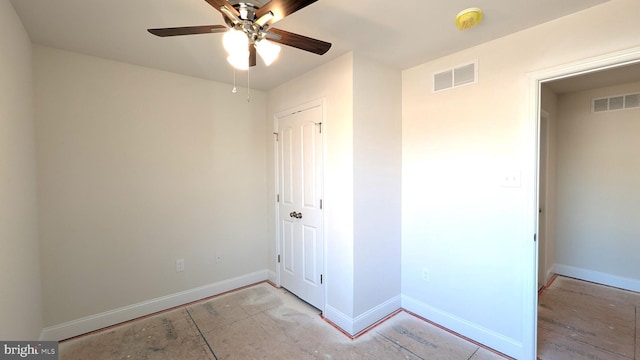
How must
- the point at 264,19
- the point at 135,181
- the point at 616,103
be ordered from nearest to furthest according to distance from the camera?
1. the point at 264,19
2. the point at 135,181
3. the point at 616,103

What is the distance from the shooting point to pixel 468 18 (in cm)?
169

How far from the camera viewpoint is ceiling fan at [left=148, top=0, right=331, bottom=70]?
3.91 ft

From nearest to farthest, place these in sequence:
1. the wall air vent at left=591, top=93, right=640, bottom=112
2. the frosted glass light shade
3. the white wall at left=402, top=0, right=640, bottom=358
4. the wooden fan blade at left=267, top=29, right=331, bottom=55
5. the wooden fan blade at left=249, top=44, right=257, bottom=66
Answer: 1. the frosted glass light shade
2. the wooden fan blade at left=267, top=29, right=331, bottom=55
3. the wooden fan blade at left=249, top=44, right=257, bottom=66
4. the white wall at left=402, top=0, right=640, bottom=358
5. the wall air vent at left=591, top=93, right=640, bottom=112

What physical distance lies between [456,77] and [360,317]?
2308 millimetres

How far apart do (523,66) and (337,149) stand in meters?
1.54

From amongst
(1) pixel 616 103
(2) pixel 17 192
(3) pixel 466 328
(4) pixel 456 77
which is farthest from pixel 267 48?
(1) pixel 616 103

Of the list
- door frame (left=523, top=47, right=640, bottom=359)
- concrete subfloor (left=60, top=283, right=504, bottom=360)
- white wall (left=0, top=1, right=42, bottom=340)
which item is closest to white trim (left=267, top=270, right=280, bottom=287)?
concrete subfloor (left=60, top=283, right=504, bottom=360)

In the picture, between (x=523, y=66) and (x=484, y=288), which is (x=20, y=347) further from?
(x=523, y=66)

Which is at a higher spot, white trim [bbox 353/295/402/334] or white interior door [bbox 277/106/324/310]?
white interior door [bbox 277/106/324/310]

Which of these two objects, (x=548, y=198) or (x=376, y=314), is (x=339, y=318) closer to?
(x=376, y=314)

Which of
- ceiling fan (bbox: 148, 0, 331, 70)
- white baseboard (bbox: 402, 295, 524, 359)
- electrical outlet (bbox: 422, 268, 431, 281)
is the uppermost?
ceiling fan (bbox: 148, 0, 331, 70)

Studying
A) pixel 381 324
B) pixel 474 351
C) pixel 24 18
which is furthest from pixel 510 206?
pixel 24 18

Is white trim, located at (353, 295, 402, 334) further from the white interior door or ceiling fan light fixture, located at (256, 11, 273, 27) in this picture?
ceiling fan light fixture, located at (256, 11, 273, 27)

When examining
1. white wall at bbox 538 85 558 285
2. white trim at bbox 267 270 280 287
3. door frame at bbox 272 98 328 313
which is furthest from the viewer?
white trim at bbox 267 270 280 287
